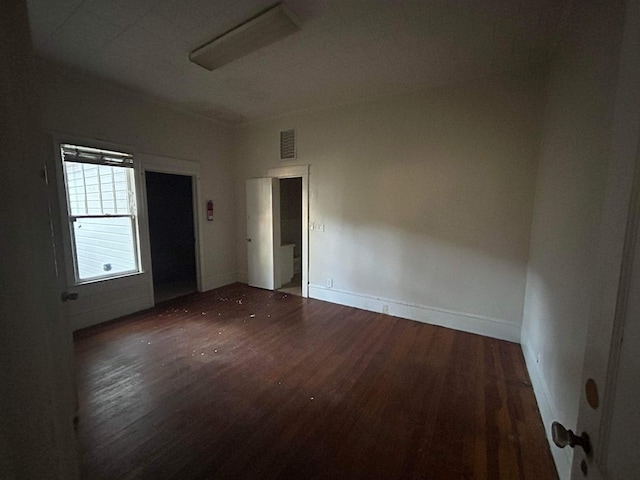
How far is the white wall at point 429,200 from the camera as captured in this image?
2.84m

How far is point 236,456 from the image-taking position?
5.13 feet

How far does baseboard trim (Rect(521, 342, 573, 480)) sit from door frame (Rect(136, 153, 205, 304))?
4555 millimetres

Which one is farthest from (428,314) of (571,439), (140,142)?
(140,142)

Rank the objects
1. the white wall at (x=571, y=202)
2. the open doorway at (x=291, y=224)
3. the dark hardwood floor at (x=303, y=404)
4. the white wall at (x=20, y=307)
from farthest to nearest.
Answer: the open doorway at (x=291, y=224) < the dark hardwood floor at (x=303, y=404) < the white wall at (x=571, y=202) < the white wall at (x=20, y=307)

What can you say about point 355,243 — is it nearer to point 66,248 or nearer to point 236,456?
point 236,456

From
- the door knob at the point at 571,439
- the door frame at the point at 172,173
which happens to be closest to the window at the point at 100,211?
the door frame at the point at 172,173

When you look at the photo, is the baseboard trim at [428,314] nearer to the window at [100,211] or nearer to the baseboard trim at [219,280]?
the baseboard trim at [219,280]

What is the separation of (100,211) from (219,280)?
2144mm

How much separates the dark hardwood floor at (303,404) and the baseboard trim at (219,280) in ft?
4.53

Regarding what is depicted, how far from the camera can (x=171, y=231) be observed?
527cm

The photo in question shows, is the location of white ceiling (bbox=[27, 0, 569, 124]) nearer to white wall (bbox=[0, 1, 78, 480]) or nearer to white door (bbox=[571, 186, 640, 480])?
white wall (bbox=[0, 1, 78, 480])

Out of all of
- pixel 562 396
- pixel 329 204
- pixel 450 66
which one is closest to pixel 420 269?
pixel 329 204

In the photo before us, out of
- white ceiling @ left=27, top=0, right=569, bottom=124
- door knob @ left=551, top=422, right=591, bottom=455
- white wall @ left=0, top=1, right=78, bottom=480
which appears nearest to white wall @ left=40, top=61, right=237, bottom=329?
white ceiling @ left=27, top=0, right=569, bottom=124

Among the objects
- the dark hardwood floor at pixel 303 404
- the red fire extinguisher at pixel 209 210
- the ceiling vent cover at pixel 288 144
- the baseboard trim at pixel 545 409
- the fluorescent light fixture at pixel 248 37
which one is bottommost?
the dark hardwood floor at pixel 303 404
